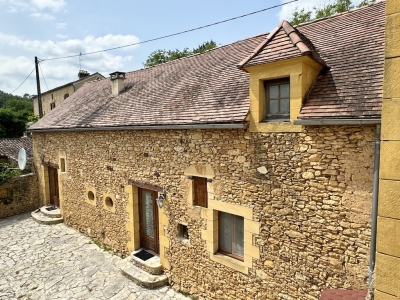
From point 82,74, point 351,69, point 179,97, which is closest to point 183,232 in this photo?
point 179,97

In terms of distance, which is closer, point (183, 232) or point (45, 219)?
point (183, 232)

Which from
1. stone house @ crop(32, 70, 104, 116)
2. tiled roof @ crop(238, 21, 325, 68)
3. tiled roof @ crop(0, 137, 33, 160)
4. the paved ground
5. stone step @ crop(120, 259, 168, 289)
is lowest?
the paved ground

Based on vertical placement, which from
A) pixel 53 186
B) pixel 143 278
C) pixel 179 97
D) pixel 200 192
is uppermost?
pixel 179 97

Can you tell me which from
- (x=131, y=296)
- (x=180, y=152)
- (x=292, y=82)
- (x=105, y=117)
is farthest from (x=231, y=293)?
(x=105, y=117)

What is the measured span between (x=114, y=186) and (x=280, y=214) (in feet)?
19.3

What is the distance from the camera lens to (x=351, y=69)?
193 inches

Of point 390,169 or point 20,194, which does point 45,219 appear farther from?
point 390,169

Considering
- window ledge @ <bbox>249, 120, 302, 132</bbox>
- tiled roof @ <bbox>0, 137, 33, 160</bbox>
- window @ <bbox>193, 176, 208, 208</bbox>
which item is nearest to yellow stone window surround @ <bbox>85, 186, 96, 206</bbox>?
window @ <bbox>193, 176, 208, 208</bbox>

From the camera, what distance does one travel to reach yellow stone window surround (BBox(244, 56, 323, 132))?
470 cm

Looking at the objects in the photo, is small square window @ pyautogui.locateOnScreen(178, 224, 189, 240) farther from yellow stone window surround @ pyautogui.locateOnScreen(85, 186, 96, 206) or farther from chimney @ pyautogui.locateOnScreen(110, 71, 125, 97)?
chimney @ pyautogui.locateOnScreen(110, 71, 125, 97)

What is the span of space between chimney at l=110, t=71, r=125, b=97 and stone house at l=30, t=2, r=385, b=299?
238 centimetres

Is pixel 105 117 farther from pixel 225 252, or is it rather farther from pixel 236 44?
pixel 225 252

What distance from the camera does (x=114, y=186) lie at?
887cm

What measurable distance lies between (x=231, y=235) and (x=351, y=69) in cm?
424
